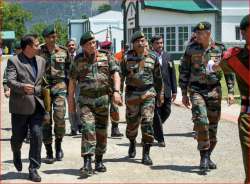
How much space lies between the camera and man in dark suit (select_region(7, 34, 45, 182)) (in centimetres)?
794

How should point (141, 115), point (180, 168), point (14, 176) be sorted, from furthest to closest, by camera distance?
point (141, 115)
point (180, 168)
point (14, 176)

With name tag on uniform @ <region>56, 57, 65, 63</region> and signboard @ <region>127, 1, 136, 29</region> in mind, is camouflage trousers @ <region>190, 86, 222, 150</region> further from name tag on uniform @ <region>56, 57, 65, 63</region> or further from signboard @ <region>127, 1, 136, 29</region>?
signboard @ <region>127, 1, 136, 29</region>

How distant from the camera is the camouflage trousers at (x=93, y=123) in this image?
8.13 metres

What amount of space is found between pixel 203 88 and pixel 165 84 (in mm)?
2596

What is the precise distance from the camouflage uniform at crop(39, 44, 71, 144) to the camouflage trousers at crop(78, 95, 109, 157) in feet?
2.70

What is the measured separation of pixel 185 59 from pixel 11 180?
292 cm

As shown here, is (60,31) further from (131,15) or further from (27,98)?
(27,98)

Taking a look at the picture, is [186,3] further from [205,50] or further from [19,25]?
[19,25]

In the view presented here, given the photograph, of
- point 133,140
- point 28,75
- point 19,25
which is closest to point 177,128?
point 133,140

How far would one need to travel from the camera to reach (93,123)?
823cm

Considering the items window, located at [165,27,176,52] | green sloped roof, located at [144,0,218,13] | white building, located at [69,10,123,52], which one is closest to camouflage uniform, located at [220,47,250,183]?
green sloped roof, located at [144,0,218,13]

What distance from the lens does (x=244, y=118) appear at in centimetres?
634

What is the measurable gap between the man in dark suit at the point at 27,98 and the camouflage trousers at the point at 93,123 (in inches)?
22.8

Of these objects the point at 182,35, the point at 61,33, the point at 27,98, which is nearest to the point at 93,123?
the point at 27,98
